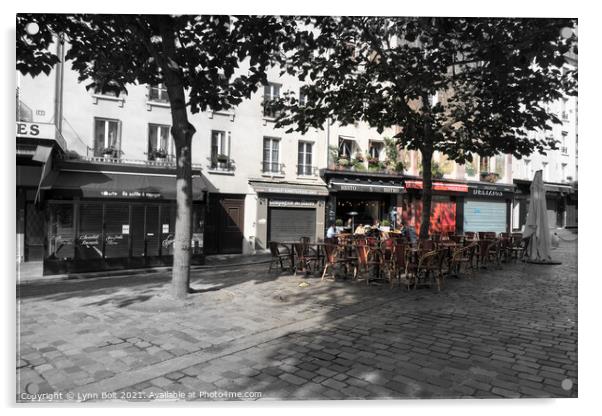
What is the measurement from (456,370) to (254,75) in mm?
5031

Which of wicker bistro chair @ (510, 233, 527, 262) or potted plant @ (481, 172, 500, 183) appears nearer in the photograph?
potted plant @ (481, 172, 500, 183)

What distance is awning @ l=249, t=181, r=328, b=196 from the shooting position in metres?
16.9

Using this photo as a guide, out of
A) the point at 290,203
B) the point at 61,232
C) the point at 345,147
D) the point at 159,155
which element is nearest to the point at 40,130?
the point at 61,232

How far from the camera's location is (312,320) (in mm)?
5504

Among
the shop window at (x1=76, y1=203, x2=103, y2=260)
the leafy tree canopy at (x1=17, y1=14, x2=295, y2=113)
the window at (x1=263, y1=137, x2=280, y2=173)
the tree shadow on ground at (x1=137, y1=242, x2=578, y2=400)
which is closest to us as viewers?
the tree shadow on ground at (x1=137, y1=242, x2=578, y2=400)

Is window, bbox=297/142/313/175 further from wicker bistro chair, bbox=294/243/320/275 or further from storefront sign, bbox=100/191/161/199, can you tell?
wicker bistro chair, bbox=294/243/320/275

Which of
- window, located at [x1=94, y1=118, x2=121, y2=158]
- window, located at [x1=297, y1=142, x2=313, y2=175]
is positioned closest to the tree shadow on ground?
window, located at [x1=94, y1=118, x2=121, y2=158]

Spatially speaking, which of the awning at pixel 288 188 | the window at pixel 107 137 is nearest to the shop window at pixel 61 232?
the window at pixel 107 137

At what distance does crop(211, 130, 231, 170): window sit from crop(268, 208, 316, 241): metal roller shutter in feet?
9.57

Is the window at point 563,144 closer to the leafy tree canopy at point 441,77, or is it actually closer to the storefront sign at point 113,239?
the leafy tree canopy at point 441,77

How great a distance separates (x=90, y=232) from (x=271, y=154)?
835 centimetres

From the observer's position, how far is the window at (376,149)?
20281 millimetres

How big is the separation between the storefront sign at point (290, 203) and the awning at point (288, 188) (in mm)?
393

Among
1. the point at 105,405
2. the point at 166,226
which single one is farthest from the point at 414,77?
the point at 166,226
